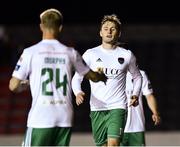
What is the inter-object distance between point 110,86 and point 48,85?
181 cm

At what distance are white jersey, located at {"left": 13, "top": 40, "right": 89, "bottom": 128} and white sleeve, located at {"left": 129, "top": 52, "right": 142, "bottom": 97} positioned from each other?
193 centimetres

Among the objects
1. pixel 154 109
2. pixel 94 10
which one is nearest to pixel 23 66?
pixel 154 109

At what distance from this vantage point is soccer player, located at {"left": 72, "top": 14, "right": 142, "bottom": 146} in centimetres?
765

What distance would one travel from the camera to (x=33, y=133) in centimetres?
608

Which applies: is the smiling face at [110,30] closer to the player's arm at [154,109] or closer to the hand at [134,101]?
the hand at [134,101]

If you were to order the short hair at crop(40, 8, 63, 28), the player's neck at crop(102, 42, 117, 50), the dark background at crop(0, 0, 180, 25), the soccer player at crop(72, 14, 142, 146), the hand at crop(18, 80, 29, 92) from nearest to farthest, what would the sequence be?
the short hair at crop(40, 8, 63, 28)
the hand at crop(18, 80, 29, 92)
the soccer player at crop(72, 14, 142, 146)
the player's neck at crop(102, 42, 117, 50)
the dark background at crop(0, 0, 180, 25)

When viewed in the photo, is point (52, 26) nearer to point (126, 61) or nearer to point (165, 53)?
point (126, 61)

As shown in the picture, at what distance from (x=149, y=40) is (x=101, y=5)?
2.16 m

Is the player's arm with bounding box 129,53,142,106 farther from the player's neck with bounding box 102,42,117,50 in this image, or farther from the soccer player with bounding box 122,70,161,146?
the soccer player with bounding box 122,70,161,146

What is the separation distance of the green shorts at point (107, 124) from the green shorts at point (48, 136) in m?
1.55

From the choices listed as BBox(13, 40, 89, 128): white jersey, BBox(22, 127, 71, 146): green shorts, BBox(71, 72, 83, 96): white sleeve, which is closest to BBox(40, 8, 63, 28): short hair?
BBox(13, 40, 89, 128): white jersey

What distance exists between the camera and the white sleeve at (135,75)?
7.92 metres

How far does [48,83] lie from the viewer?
6.03m

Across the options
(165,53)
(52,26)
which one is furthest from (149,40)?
(52,26)
